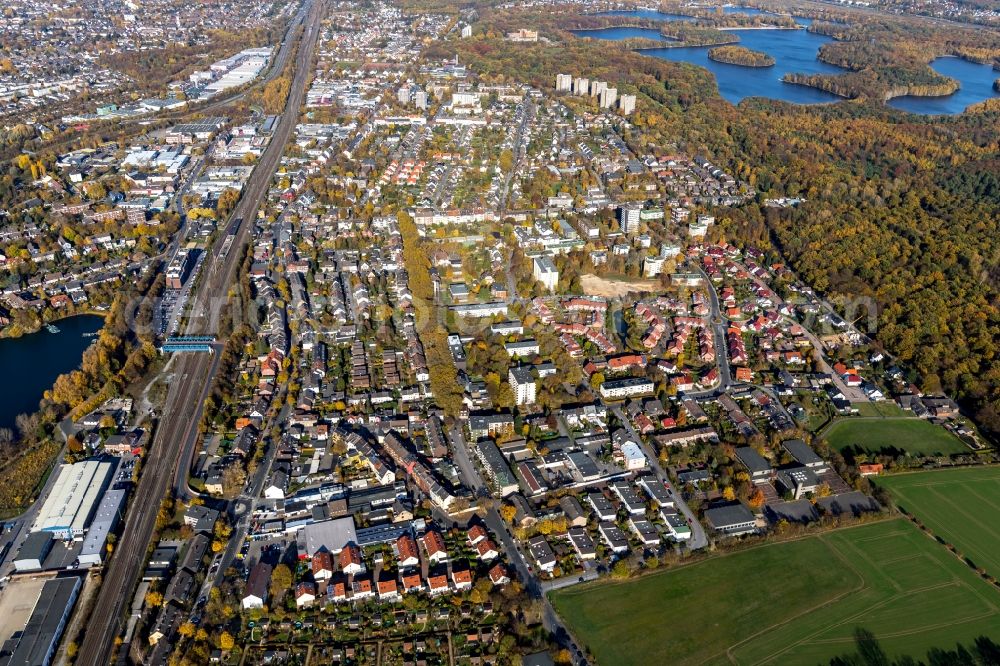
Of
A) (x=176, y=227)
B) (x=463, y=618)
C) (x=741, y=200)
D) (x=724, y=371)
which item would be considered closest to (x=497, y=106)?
(x=741, y=200)

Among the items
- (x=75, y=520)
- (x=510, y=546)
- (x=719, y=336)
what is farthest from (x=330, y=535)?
(x=719, y=336)

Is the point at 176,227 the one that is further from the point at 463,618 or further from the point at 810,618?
the point at 810,618

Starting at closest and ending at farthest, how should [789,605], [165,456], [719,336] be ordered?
[789,605] → [165,456] → [719,336]

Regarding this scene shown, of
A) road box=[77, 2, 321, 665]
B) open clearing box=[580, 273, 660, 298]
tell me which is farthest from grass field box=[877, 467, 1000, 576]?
road box=[77, 2, 321, 665]

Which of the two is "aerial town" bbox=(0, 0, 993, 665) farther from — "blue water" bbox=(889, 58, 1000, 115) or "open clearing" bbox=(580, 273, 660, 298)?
"blue water" bbox=(889, 58, 1000, 115)

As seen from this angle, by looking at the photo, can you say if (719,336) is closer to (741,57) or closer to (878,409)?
(878,409)
